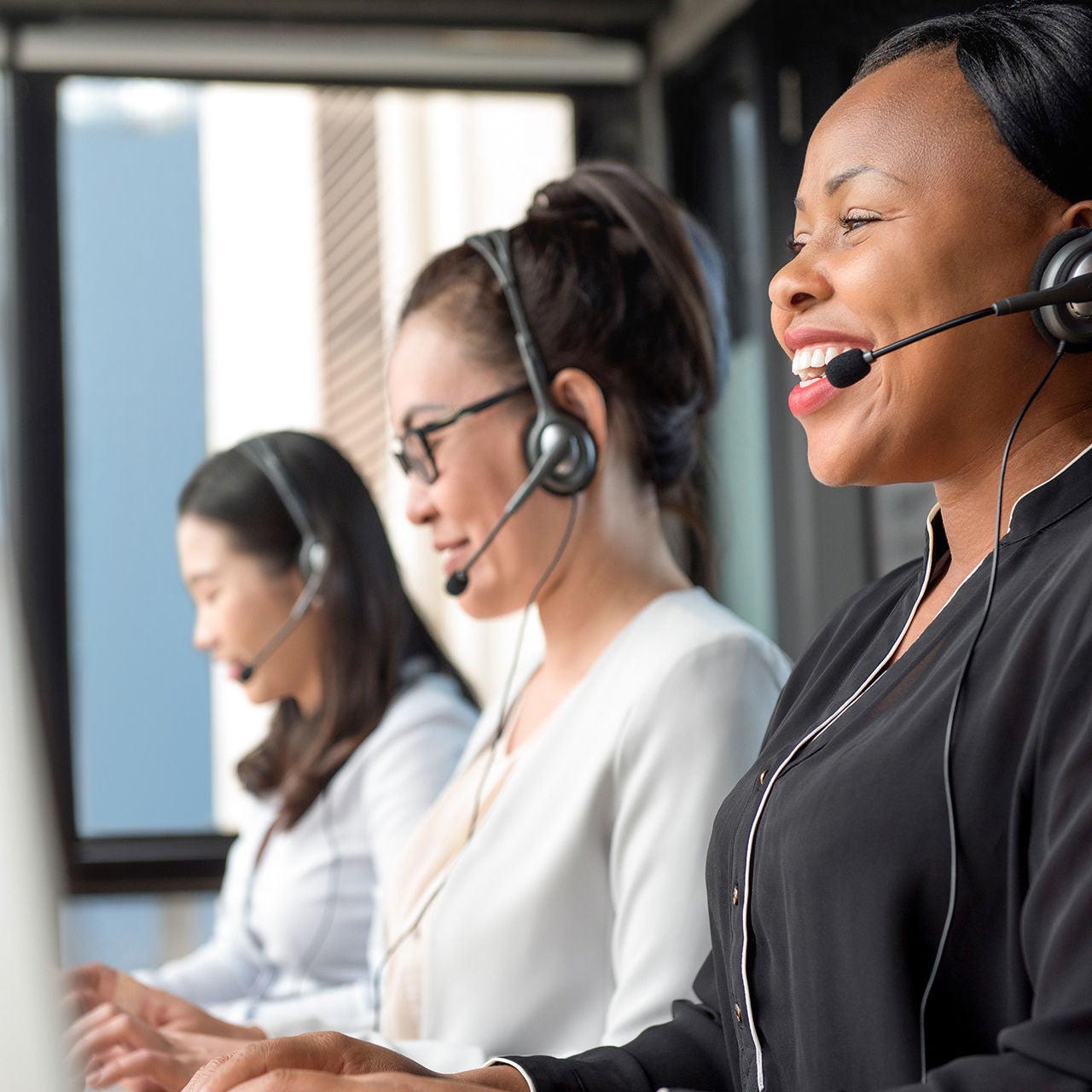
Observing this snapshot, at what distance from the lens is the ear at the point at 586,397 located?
143cm

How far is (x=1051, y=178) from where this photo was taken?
0.80 metres

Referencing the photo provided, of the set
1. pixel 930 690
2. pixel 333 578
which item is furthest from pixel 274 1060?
pixel 333 578

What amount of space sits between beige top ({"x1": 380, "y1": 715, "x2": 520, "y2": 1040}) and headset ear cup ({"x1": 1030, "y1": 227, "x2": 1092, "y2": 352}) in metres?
0.78

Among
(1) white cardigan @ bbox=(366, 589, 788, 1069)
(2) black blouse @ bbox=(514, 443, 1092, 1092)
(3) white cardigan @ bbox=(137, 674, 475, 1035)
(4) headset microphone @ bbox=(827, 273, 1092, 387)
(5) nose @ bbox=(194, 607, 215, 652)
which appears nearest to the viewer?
(2) black blouse @ bbox=(514, 443, 1092, 1092)

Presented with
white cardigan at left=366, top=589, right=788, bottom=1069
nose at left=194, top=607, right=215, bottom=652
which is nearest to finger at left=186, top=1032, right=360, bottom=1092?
white cardigan at left=366, top=589, right=788, bottom=1069

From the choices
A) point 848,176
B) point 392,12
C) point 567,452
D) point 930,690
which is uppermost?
point 392,12

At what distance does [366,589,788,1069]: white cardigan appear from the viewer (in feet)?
3.88

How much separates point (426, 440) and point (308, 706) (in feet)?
3.06

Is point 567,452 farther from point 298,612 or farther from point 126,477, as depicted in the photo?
point 126,477

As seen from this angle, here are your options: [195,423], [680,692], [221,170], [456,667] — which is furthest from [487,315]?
[221,170]

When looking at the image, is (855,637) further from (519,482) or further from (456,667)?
(456,667)

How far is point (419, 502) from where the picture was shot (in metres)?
1.53

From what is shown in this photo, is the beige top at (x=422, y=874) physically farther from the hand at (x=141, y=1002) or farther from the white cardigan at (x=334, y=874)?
the white cardigan at (x=334, y=874)

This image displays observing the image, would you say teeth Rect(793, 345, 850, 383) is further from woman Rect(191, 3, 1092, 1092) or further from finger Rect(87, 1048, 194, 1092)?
finger Rect(87, 1048, 194, 1092)
